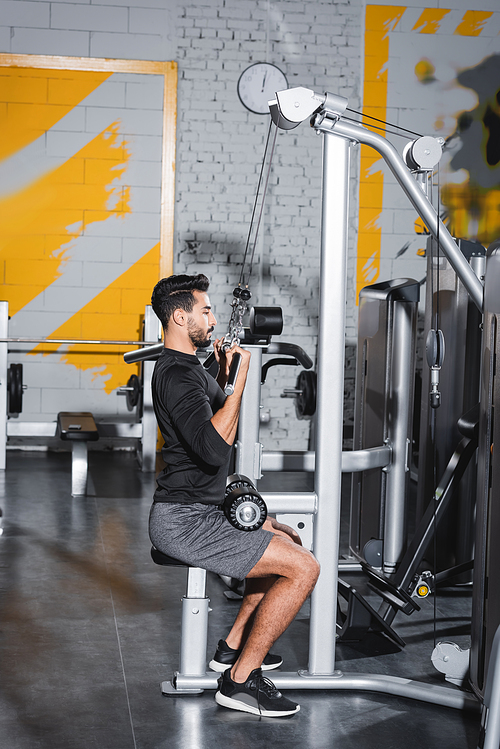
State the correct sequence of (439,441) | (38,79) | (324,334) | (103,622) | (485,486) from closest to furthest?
(485,486) → (324,334) → (103,622) → (439,441) → (38,79)

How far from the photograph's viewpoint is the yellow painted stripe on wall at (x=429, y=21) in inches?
246

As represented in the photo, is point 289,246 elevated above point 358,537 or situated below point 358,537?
above

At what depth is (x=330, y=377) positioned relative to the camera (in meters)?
2.24

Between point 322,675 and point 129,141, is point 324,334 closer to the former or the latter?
point 322,675

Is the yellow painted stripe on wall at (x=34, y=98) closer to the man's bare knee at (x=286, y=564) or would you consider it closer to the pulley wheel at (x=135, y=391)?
the pulley wheel at (x=135, y=391)

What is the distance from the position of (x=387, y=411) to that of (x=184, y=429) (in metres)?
1.54

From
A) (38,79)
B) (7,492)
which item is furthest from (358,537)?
(38,79)

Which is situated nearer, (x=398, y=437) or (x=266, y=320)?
(x=266, y=320)

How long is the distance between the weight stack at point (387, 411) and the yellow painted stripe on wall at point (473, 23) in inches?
147

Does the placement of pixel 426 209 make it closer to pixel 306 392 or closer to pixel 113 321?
pixel 306 392

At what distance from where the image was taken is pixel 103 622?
Result: 9.25ft

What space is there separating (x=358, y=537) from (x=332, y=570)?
1366 mm

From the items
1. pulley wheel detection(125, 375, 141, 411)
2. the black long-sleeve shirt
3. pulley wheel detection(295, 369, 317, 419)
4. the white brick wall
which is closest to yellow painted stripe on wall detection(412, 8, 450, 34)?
the white brick wall

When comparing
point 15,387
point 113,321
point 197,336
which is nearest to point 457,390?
point 197,336
